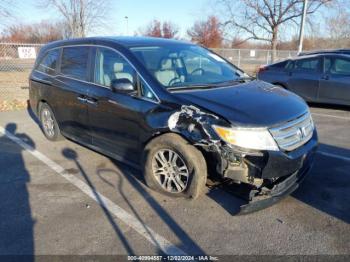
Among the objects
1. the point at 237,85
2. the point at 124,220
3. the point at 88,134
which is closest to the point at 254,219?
the point at 124,220

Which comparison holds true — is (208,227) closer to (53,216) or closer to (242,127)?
(242,127)

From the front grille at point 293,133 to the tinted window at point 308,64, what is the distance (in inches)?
232

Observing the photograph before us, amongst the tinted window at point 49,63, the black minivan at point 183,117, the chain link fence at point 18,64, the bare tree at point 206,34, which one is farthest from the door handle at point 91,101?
the bare tree at point 206,34

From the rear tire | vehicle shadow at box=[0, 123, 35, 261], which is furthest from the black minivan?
vehicle shadow at box=[0, 123, 35, 261]

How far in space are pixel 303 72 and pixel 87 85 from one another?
672 centimetres

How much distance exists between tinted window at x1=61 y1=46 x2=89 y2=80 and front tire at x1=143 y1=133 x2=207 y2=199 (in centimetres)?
174

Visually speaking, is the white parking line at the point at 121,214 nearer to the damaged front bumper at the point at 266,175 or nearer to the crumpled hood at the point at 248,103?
the damaged front bumper at the point at 266,175

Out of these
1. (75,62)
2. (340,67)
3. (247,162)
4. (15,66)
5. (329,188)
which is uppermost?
(75,62)

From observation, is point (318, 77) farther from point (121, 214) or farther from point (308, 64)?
point (121, 214)

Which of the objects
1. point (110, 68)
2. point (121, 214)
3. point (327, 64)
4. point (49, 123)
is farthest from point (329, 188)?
point (327, 64)

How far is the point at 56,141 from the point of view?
6.14m

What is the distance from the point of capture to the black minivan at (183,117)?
11.0 feet

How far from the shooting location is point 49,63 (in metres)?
5.91

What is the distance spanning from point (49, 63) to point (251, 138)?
414cm
